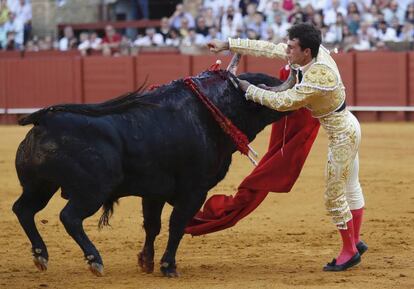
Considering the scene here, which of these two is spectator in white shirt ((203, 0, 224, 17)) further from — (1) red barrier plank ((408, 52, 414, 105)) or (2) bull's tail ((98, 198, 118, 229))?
(2) bull's tail ((98, 198, 118, 229))

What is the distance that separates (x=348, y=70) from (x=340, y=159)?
10.4m

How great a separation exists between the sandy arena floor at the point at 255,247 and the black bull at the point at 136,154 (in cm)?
29

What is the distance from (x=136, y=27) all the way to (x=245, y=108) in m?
13.8

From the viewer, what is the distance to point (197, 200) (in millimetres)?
5742

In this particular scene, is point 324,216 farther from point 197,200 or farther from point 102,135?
point 102,135

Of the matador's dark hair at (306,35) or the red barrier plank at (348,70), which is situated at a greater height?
the matador's dark hair at (306,35)

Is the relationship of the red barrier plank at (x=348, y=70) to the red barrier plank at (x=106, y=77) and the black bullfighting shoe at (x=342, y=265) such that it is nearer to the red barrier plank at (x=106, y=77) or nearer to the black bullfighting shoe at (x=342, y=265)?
the red barrier plank at (x=106, y=77)

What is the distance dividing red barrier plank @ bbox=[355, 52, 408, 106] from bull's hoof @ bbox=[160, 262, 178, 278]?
10530mm

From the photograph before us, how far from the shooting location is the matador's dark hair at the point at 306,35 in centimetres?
540

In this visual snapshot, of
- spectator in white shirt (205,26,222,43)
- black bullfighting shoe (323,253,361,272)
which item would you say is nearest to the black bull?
black bullfighting shoe (323,253,361,272)

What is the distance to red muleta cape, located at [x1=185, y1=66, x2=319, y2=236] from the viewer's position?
6.15m

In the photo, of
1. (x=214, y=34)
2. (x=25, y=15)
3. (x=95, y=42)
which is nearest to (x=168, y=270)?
(x=214, y=34)

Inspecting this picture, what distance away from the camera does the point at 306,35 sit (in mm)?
5402

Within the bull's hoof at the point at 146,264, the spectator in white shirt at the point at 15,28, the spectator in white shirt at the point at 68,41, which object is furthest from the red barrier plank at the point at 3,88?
the bull's hoof at the point at 146,264
